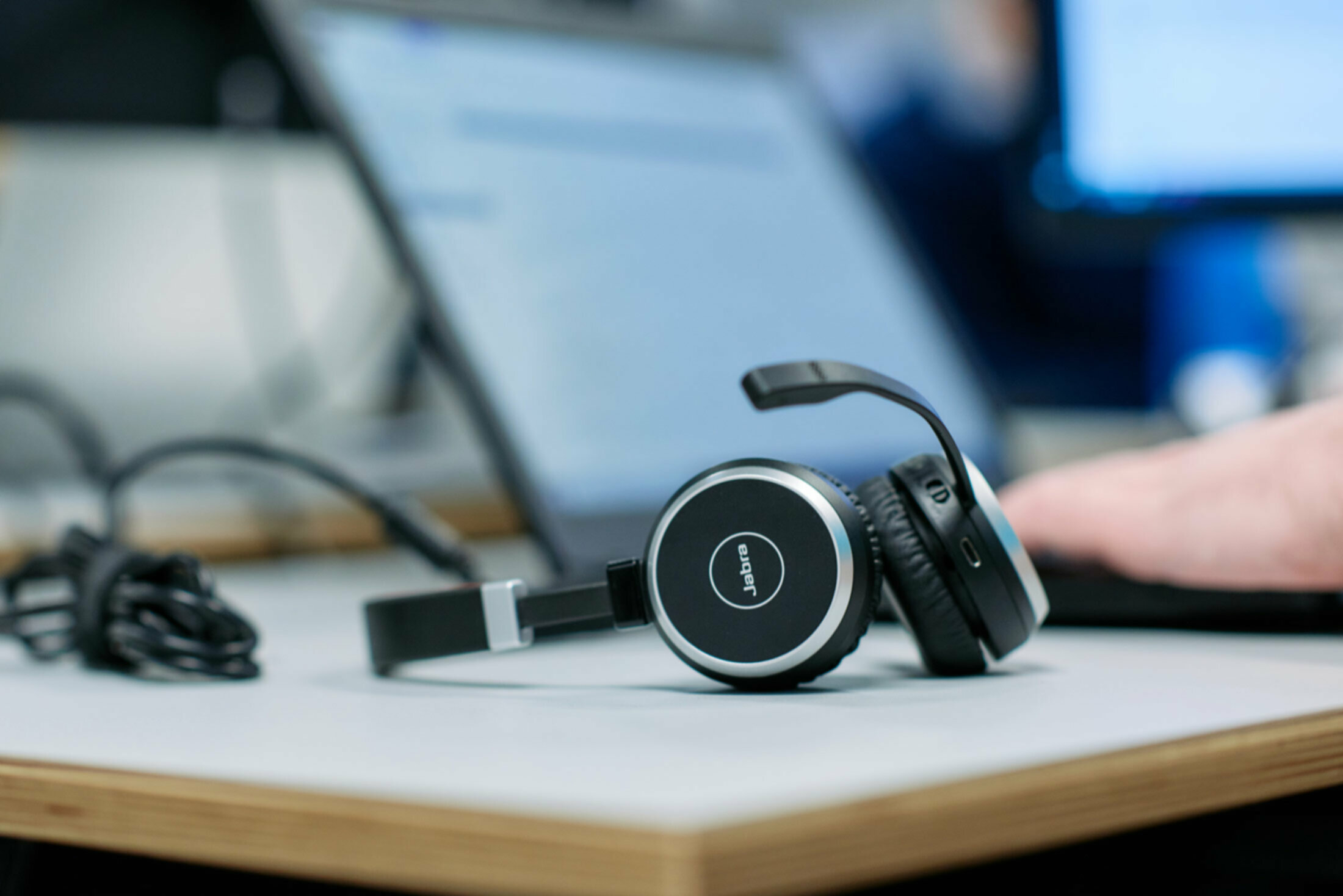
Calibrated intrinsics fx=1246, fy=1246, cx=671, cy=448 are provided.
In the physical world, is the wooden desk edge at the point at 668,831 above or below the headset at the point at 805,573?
below

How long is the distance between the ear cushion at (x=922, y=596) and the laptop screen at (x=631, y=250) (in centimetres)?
26

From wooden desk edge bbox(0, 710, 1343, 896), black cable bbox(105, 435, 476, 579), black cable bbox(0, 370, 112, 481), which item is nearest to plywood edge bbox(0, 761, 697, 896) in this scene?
wooden desk edge bbox(0, 710, 1343, 896)

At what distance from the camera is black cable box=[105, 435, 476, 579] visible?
23.1 inches

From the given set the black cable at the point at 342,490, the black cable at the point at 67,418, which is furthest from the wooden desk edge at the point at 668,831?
the black cable at the point at 67,418

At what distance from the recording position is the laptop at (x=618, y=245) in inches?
24.8

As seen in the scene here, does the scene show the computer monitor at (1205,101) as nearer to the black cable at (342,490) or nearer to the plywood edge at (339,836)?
the black cable at (342,490)

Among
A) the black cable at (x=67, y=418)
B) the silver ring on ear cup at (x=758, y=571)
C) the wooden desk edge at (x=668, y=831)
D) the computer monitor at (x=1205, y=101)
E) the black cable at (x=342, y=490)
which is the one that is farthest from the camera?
the computer monitor at (x=1205, y=101)

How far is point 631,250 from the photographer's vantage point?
721 mm

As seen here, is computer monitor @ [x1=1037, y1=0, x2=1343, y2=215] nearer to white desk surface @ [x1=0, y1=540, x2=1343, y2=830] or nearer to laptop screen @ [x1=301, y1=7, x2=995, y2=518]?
laptop screen @ [x1=301, y1=7, x2=995, y2=518]

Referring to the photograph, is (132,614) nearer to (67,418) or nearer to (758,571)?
(758,571)

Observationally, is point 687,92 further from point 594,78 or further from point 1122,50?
point 1122,50

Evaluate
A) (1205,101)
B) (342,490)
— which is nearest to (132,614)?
(342,490)

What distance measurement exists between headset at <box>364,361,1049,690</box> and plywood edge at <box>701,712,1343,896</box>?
3.7 inches

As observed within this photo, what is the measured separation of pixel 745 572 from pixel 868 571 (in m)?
0.03
